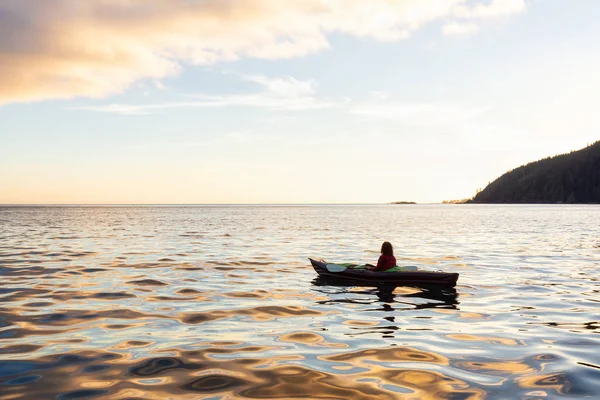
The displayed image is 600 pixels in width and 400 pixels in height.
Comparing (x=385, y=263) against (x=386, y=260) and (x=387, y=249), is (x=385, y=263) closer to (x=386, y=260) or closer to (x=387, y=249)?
(x=386, y=260)

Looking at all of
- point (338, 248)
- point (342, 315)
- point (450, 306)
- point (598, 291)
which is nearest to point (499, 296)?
point (450, 306)

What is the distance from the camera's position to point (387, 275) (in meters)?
17.0

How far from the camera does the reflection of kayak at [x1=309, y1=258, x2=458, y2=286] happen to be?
53.0 ft

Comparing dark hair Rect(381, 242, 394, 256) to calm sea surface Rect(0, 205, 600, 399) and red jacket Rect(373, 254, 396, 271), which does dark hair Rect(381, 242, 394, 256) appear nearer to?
red jacket Rect(373, 254, 396, 271)

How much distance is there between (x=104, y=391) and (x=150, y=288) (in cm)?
915

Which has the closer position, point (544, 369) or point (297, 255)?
point (544, 369)

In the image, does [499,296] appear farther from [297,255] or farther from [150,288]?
[297,255]

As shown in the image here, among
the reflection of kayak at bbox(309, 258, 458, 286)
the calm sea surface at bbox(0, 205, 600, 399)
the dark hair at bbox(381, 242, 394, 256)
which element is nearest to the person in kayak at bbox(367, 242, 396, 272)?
the dark hair at bbox(381, 242, 394, 256)

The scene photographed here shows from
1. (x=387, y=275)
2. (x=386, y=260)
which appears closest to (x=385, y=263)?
(x=386, y=260)

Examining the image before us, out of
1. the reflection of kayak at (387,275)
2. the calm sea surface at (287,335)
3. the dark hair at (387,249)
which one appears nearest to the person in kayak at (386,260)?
the dark hair at (387,249)

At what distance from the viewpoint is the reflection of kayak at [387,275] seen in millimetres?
16141

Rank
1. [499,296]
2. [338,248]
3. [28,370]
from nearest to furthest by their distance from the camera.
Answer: [28,370] → [499,296] → [338,248]

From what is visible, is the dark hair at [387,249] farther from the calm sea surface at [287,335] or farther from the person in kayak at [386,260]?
the calm sea surface at [287,335]

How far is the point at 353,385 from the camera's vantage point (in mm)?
7109
